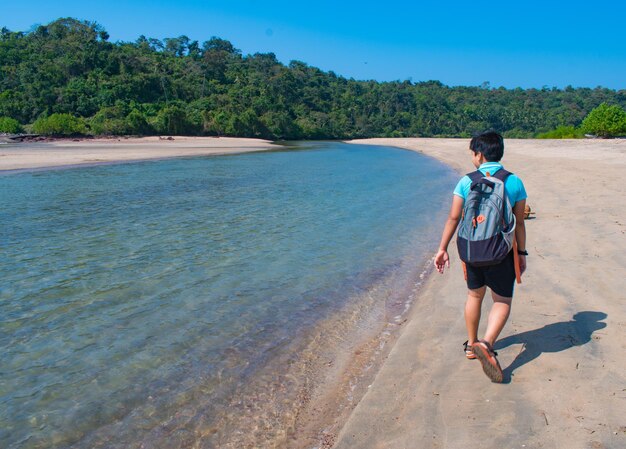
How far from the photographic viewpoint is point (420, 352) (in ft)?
14.7

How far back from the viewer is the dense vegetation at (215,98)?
227 feet

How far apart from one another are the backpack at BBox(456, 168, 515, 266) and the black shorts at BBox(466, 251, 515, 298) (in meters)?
0.11

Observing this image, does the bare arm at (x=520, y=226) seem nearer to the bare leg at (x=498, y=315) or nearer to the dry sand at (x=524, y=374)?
the bare leg at (x=498, y=315)

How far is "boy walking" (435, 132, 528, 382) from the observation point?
362 cm

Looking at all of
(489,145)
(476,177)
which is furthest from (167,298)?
(489,145)

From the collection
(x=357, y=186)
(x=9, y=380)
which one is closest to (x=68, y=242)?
(x=9, y=380)

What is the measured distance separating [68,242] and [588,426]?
9.11 meters

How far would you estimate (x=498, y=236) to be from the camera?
358 centimetres

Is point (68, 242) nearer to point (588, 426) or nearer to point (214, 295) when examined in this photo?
point (214, 295)

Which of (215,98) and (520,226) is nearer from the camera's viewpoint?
(520,226)

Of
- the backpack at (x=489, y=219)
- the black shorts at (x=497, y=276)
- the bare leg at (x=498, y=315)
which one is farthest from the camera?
the bare leg at (x=498, y=315)

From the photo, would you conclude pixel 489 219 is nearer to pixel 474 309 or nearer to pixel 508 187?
pixel 508 187

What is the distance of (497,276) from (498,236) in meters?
0.36

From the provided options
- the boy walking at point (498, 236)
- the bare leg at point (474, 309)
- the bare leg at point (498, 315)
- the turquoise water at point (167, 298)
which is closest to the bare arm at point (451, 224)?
the boy walking at point (498, 236)
